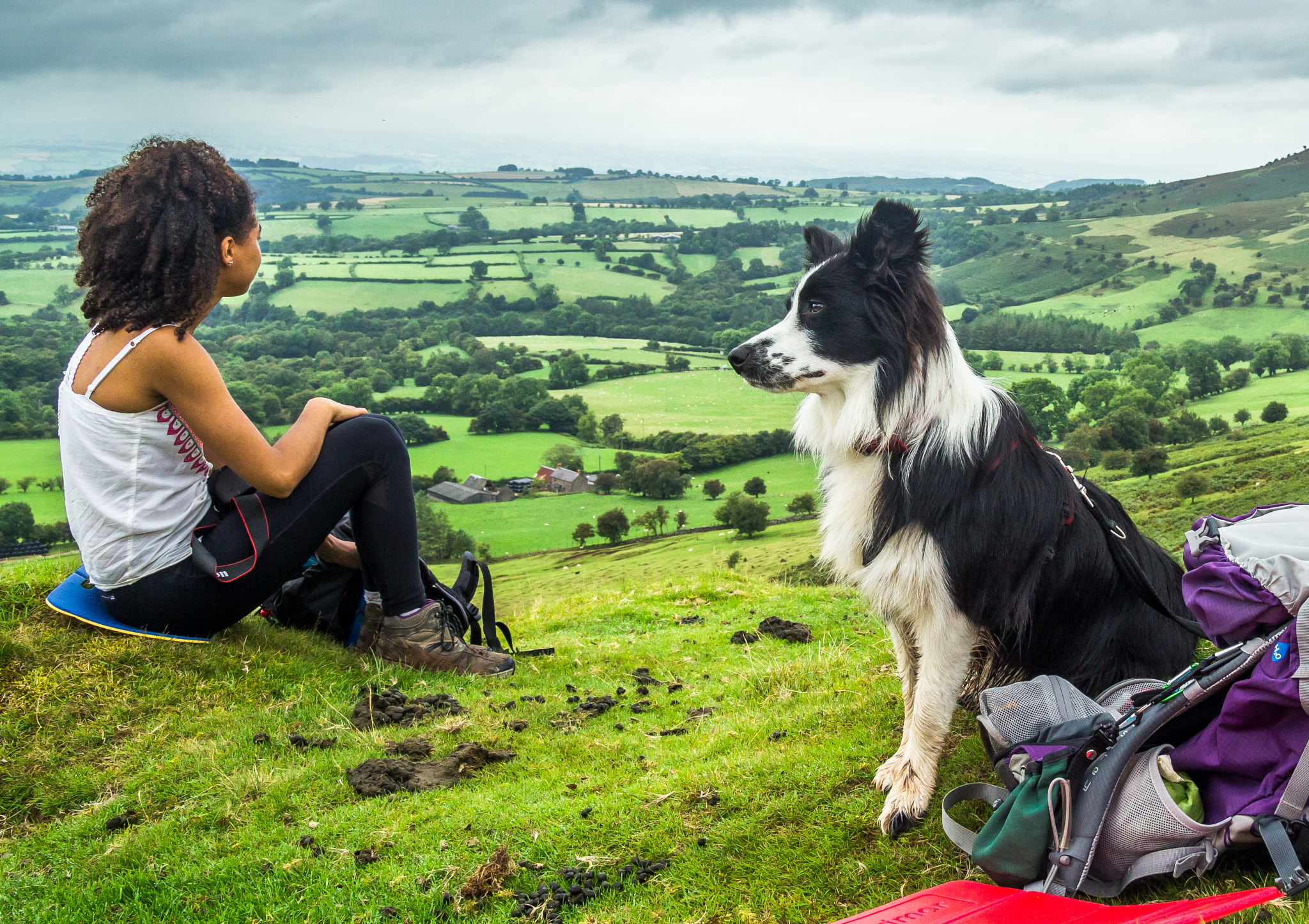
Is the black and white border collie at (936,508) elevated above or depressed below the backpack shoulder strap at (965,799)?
above

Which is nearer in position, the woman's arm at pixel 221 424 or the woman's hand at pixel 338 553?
the woman's arm at pixel 221 424

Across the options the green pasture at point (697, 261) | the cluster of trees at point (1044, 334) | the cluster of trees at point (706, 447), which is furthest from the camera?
the green pasture at point (697, 261)

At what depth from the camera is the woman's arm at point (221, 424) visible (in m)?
3.57

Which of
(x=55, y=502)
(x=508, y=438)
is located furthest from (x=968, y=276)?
(x=55, y=502)


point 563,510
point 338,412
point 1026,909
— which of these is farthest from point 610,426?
point 1026,909

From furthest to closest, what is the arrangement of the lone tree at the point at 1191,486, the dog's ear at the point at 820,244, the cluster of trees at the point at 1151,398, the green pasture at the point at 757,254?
1. the green pasture at the point at 757,254
2. the cluster of trees at the point at 1151,398
3. the lone tree at the point at 1191,486
4. the dog's ear at the point at 820,244

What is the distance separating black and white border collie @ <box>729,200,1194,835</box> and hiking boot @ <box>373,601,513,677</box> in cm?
260

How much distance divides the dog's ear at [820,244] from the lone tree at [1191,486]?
8009mm

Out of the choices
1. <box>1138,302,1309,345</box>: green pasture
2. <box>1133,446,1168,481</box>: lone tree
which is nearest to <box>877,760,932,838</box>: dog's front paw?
<box>1133,446,1168,481</box>: lone tree

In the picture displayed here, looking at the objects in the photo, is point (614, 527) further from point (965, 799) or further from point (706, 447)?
point (965, 799)

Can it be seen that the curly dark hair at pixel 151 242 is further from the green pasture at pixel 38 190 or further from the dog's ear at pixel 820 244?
the green pasture at pixel 38 190

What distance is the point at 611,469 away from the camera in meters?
46.2

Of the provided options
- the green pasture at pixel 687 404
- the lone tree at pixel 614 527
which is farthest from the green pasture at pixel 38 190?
the lone tree at pixel 614 527

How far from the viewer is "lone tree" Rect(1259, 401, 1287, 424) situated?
14.6 metres
